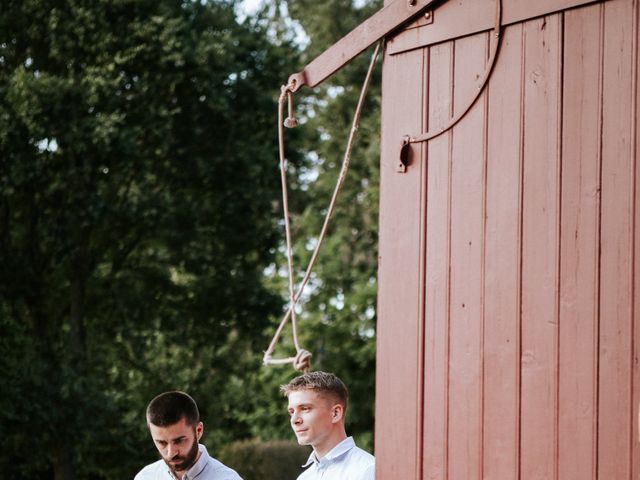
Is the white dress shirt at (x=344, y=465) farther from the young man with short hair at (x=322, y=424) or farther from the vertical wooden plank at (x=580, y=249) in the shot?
the vertical wooden plank at (x=580, y=249)

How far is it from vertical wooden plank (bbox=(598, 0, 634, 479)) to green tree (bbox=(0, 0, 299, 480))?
38.3ft

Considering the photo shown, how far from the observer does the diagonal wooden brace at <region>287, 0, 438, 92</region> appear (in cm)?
414

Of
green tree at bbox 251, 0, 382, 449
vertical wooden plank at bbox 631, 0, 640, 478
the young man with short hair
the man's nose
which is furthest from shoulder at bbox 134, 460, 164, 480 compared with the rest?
green tree at bbox 251, 0, 382, 449

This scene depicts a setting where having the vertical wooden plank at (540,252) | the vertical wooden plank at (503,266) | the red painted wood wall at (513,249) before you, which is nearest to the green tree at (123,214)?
the red painted wood wall at (513,249)

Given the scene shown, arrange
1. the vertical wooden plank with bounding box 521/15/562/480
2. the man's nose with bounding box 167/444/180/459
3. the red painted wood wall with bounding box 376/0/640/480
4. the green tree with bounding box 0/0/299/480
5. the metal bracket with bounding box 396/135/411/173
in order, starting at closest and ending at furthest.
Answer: the red painted wood wall with bounding box 376/0/640/480, the vertical wooden plank with bounding box 521/15/562/480, the metal bracket with bounding box 396/135/411/173, the man's nose with bounding box 167/444/180/459, the green tree with bounding box 0/0/299/480

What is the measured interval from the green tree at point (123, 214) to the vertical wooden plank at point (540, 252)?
11.4m

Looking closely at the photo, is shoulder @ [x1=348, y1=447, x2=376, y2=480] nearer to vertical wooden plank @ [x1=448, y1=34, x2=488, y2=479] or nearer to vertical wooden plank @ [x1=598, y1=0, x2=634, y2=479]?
vertical wooden plank @ [x1=448, y1=34, x2=488, y2=479]

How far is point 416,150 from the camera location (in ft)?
13.3

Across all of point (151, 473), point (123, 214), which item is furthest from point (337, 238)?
point (151, 473)

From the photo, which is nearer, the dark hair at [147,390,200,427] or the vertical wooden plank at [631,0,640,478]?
the vertical wooden plank at [631,0,640,478]

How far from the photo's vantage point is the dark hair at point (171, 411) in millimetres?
4840

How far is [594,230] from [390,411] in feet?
3.52

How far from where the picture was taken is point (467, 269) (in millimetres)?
3838

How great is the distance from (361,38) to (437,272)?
1.05 m
